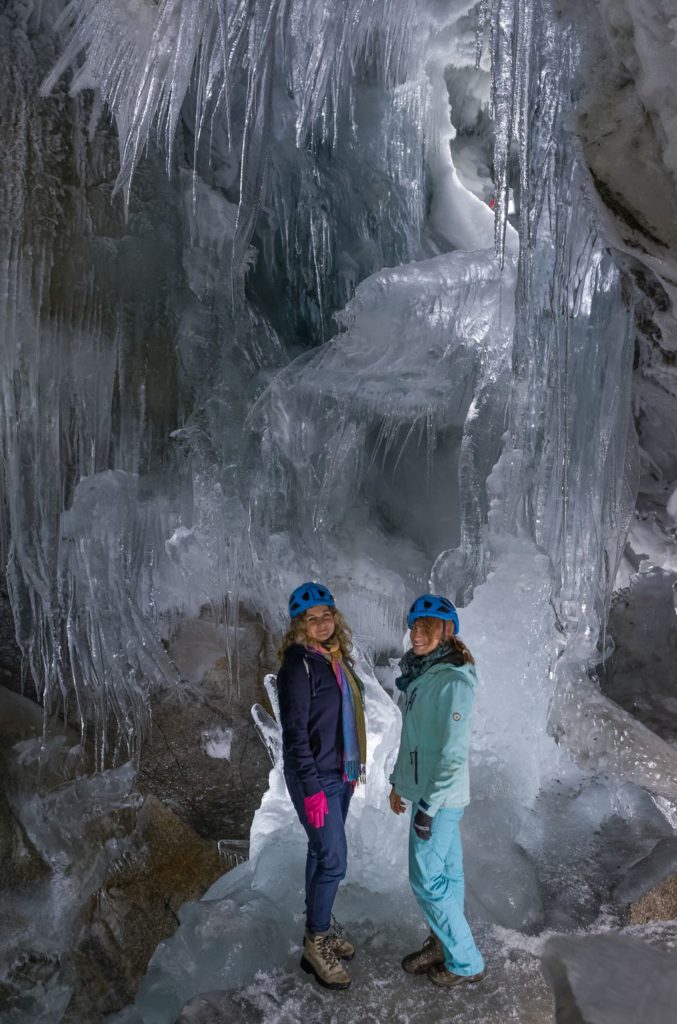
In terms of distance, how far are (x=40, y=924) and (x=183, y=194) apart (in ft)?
15.3

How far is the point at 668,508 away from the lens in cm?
590

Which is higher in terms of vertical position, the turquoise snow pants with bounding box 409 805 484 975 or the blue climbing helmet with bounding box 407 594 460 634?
the blue climbing helmet with bounding box 407 594 460 634

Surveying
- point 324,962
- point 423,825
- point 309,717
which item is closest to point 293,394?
point 309,717

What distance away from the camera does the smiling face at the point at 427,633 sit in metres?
2.73

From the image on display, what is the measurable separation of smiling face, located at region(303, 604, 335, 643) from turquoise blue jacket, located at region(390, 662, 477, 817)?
315mm

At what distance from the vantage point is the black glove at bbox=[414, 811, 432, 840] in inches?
101

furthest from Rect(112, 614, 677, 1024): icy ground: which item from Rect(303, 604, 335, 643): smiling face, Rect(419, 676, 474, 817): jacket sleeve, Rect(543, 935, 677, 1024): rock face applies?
Rect(543, 935, 677, 1024): rock face

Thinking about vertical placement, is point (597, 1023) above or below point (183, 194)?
below

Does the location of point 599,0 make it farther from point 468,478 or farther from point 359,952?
point 359,952

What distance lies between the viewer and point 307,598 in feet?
9.07

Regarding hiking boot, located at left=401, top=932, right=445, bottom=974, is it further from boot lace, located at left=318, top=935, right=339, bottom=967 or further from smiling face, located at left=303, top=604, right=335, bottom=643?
smiling face, located at left=303, top=604, right=335, bottom=643

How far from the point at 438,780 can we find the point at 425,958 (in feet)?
2.10

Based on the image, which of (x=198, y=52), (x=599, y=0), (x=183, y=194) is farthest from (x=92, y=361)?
(x=599, y=0)

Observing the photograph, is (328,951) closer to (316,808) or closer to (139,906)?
(316,808)
